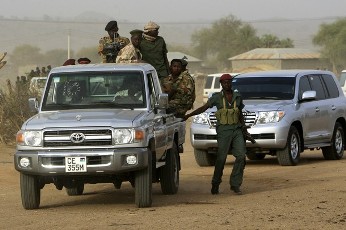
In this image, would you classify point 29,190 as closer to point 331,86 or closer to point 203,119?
point 203,119

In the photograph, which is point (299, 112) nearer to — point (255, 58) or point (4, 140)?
point (4, 140)

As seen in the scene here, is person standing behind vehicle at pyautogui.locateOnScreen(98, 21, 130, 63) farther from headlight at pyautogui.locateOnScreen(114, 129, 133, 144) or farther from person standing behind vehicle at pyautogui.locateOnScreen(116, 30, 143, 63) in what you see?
headlight at pyautogui.locateOnScreen(114, 129, 133, 144)

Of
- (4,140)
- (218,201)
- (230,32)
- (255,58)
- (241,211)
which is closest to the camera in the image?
(241,211)

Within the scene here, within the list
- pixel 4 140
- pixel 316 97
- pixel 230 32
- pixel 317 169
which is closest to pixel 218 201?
pixel 317 169

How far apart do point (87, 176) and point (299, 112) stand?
7918 millimetres

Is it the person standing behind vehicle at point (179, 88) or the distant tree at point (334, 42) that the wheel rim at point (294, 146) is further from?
the distant tree at point (334, 42)

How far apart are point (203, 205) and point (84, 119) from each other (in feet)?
6.20

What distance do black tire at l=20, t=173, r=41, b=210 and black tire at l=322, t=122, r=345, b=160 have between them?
9532 millimetres

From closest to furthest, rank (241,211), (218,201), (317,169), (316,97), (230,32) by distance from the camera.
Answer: (241,211) → (218,201) → (317,169) → (316,97) → (230,32)

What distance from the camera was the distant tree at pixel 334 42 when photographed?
111006 mm

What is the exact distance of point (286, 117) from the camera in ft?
63.8

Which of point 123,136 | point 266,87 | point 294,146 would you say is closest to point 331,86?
point 266,87

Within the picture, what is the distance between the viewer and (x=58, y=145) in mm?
12703

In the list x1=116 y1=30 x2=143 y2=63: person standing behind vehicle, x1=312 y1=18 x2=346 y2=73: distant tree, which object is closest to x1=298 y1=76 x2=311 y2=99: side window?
x1=116 y1=30 x2=143 y2=63: person standing behind vehicle
